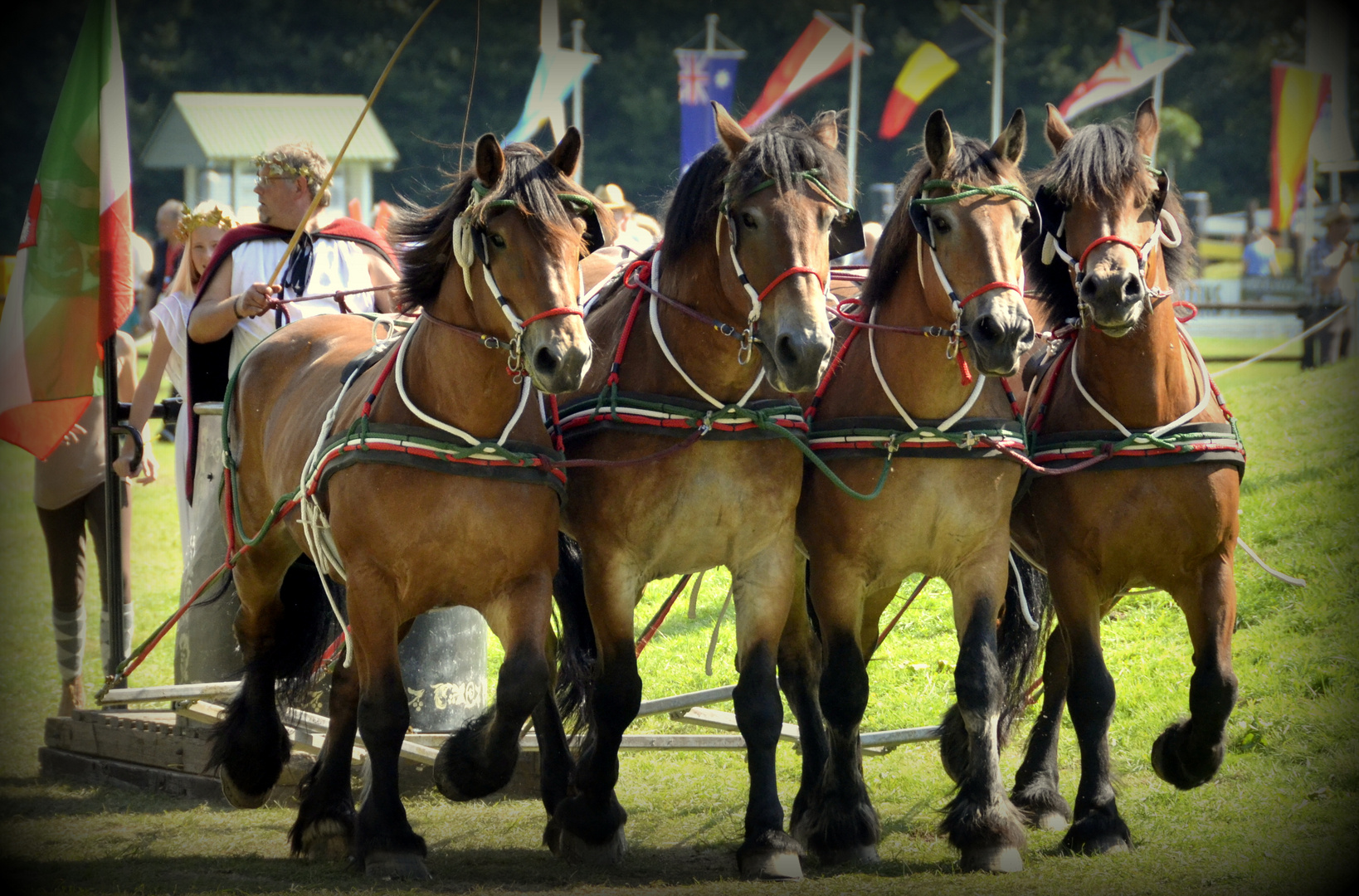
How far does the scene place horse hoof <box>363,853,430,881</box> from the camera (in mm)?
4250

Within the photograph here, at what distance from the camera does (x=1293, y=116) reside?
51.9ft

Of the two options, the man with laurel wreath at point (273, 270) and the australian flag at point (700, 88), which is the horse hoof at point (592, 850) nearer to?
the man with laurel wreath at point (273, 270)

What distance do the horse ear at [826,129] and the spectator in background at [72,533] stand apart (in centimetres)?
411

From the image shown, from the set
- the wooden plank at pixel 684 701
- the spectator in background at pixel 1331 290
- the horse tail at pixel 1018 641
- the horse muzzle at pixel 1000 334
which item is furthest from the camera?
the spectator in background at pixel 1331 290

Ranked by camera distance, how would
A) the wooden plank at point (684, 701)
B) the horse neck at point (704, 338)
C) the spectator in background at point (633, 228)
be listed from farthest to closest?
the spectator in background at point (633, 228) < the wooden plank at point (684, 701) < the horse neck at point (704, 338)

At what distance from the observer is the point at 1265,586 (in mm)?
7418

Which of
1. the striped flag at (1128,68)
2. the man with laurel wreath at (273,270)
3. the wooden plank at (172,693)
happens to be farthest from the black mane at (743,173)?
the striped flag at (1128,68)

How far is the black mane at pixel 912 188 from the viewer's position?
4.45 m

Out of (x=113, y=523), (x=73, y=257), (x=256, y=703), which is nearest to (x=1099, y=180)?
(x=256, y=703)

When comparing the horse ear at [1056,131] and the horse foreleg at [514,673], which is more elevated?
the horse ear at [1056,131]

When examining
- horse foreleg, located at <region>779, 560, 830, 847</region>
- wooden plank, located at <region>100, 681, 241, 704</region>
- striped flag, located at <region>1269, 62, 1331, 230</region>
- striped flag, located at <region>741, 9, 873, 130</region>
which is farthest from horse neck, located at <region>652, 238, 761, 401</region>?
striped flag, located at <region>741, 9, 873, 130</region>

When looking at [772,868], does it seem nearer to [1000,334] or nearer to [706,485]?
[706,485]

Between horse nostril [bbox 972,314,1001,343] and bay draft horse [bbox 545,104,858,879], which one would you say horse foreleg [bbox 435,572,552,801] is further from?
horse nostril [bbox 972,314,1001,343]

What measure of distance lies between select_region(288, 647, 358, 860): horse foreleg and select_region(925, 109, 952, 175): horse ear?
272 cm
